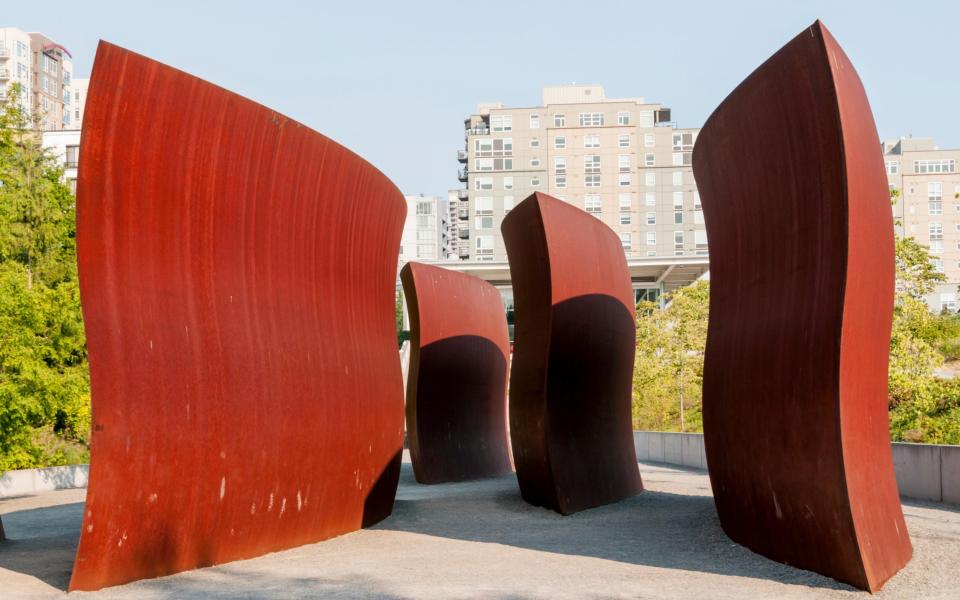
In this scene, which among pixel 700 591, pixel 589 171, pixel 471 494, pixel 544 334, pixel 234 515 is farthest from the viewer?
pixel 589 171

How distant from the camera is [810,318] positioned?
773 centimetres

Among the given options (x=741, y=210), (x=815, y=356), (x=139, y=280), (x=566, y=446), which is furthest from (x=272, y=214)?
(x=566, y=446)

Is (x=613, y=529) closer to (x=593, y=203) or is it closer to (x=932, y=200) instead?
(x=593, y=203)

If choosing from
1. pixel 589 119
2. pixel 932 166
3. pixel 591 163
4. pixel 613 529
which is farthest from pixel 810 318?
pixel 932 166

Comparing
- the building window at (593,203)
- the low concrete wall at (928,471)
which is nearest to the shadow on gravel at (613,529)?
the low concrete wall at (928,471)

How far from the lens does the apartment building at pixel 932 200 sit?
83.2 m

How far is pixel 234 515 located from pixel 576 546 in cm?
343

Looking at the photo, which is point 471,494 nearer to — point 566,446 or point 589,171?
point 566,446

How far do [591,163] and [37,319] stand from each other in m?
56.9

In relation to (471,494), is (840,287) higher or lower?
higher

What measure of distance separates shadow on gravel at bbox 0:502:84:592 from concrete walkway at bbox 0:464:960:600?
0.9 inches

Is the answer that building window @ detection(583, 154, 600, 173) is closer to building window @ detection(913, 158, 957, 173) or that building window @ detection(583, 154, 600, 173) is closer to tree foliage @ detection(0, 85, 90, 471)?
building window @ detection(913, 158, 957, 173)

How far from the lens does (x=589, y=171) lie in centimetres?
7169

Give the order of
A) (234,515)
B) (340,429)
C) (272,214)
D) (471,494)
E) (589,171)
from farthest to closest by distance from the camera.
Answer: (589,171), (471,494), (340,429), (272,214), (234,515)
